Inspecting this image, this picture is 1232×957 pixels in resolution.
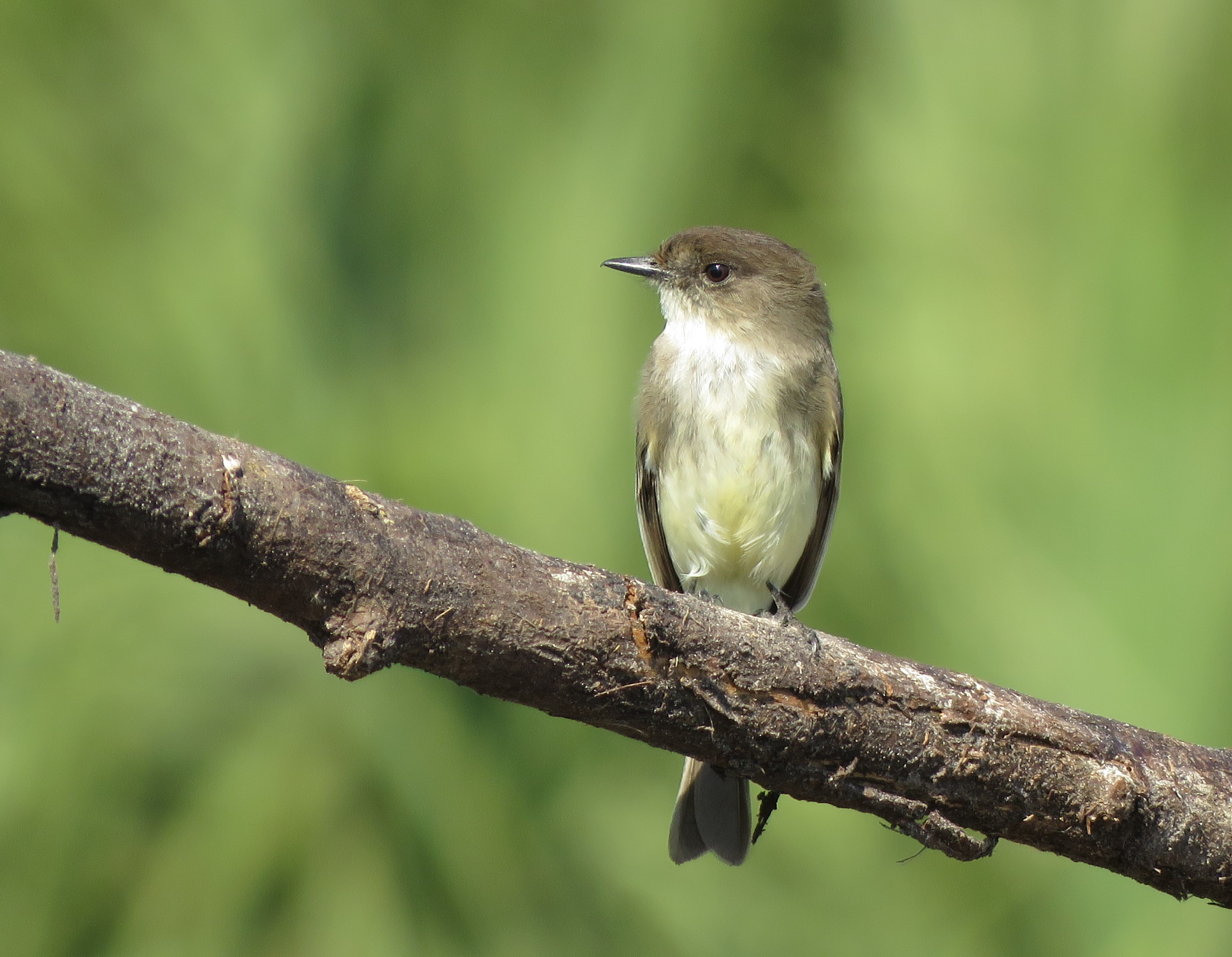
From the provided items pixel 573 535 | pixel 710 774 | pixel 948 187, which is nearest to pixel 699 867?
pixel 573 535

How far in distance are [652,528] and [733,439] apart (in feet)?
1.99

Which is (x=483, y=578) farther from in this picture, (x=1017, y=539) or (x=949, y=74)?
(x=949, y=74)

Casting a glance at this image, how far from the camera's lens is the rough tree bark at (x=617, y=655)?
153cm

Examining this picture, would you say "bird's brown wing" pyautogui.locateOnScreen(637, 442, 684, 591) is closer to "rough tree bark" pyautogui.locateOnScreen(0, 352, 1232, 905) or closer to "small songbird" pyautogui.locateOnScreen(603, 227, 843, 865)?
"small songbird" pyautogui.locateOnScreen(603, 227, 843, 865)

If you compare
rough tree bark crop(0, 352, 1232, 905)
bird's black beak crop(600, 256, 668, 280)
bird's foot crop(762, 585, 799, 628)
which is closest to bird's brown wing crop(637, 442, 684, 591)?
bird's foot crop(762, 585, 799, 628)

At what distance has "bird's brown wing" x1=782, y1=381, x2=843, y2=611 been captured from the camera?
3383 millimetres

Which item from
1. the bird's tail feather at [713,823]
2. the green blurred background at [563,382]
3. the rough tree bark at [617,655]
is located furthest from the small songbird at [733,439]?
the green blurred background at [563,382]

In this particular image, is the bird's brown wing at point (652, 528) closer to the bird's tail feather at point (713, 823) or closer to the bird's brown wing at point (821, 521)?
the bird's brown wing at point (821, 521)

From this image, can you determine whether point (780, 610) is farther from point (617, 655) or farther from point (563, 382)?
point (563, 382)

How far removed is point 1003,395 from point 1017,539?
0.65 m

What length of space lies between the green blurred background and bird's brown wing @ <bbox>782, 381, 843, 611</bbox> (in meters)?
1.28

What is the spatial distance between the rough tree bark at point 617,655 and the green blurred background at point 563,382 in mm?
2449

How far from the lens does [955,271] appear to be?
532 centimetres

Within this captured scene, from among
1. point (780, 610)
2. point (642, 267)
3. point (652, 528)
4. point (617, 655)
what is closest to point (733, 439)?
point (780, 610)
